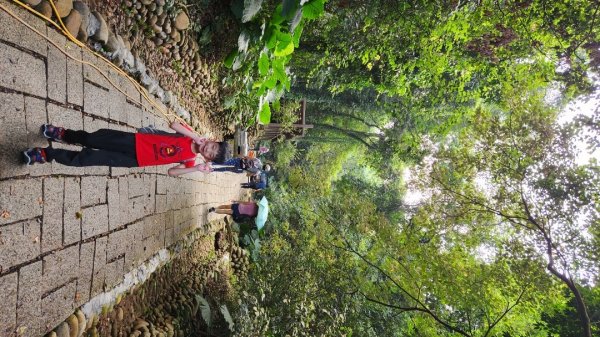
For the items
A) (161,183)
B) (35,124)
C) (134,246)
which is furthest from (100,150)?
(161,183)

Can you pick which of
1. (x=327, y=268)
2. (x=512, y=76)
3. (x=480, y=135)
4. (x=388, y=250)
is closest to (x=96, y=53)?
(x=327, y=268)

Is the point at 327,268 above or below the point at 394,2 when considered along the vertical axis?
below

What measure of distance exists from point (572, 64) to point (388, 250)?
214 inches

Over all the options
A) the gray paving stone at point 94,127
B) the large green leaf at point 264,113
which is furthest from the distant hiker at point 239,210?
the gray paving stone at point 94,127

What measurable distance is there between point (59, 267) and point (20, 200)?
0.73m

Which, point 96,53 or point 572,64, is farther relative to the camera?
point 572,64

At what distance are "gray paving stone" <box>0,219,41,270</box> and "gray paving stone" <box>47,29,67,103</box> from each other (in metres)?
1.17

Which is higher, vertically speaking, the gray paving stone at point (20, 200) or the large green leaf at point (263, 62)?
the large green leaf at point (263, 62)

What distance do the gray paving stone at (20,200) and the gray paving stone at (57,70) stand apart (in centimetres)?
83

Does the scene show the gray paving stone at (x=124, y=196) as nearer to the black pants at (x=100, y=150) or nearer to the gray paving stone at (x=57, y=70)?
the black pants at (x=100, y=150)

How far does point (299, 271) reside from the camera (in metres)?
7.36

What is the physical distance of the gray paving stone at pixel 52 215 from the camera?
3172 mm

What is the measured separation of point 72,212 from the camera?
11.6 feet

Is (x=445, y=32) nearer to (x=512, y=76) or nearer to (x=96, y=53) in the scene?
(x=512, y=76)
